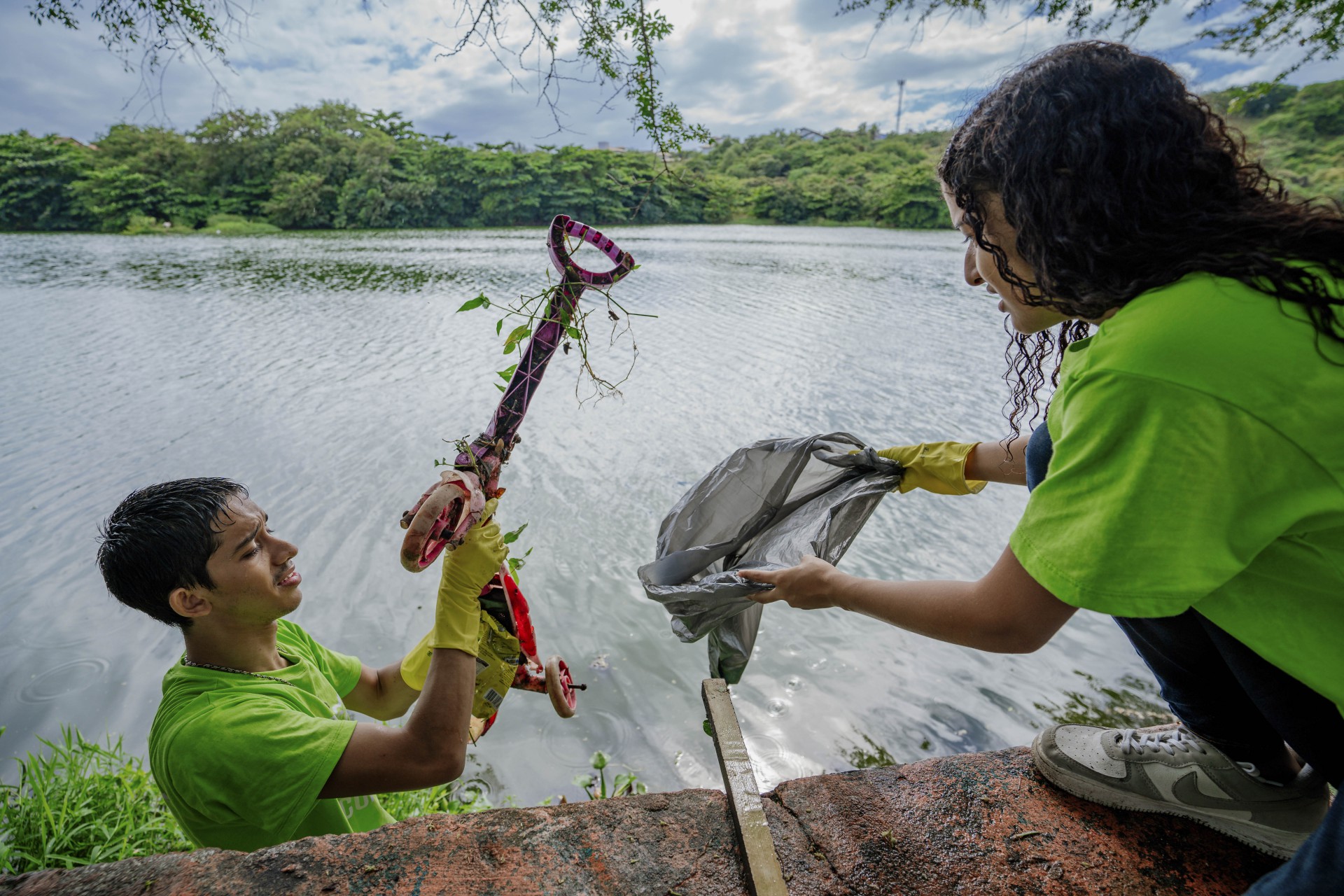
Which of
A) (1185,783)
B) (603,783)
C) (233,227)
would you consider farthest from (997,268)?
(233,227)

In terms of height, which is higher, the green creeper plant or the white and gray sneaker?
the white and gray sneaker

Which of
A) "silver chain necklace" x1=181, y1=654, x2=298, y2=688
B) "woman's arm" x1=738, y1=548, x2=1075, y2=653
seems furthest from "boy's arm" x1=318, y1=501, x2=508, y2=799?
"woman's arm" x1=738, y1=548, x2=1075, y2=653

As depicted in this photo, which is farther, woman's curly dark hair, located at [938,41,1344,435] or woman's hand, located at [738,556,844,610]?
→ woman's hand, located at [738,556,844,610]

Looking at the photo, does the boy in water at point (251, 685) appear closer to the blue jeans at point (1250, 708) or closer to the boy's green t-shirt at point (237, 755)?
the boy's green t-shirt at point (237, 755)

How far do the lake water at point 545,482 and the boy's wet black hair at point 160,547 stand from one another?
1.80 metres

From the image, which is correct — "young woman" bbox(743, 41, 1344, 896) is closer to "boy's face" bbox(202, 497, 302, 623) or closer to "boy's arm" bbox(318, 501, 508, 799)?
"boy's arm" bbox(318, 501, 508, 799)

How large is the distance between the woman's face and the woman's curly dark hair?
43mm

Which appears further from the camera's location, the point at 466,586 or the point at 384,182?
the point at 384,182

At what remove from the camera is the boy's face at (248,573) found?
143 centimetres

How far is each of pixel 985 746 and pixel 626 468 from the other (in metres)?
3.30

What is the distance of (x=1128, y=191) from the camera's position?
1043 mm

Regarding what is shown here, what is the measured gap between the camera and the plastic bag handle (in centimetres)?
170

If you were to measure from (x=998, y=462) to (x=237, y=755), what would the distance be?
6.31 feet

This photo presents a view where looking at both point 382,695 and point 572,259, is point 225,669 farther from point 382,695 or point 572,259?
point 572,259
